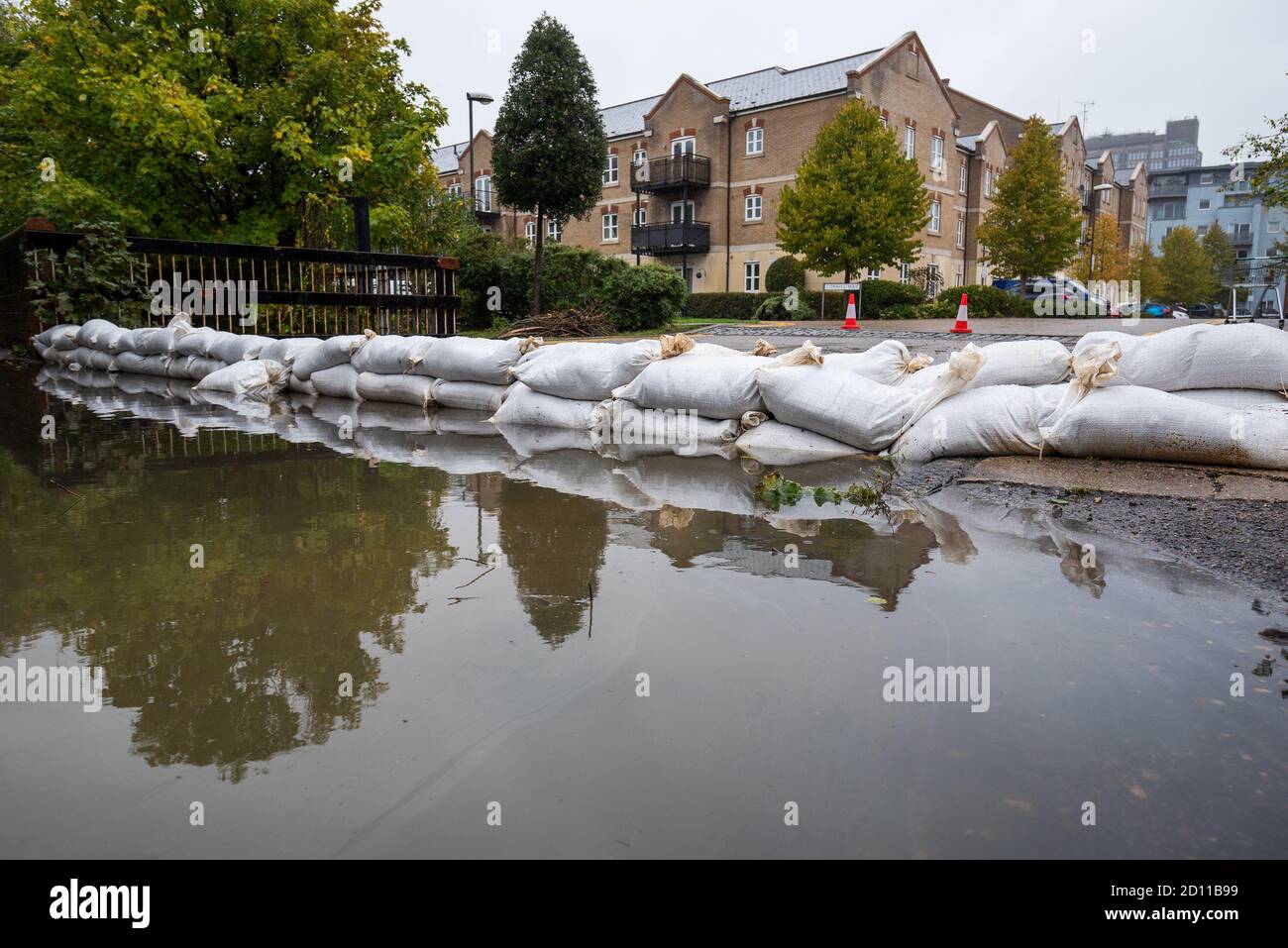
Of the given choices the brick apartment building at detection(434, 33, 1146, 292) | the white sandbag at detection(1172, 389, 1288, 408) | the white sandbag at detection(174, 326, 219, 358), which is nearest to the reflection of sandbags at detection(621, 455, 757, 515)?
the white sandbag at detection(1172, 389, 1288, 408)

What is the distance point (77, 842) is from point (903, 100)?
33.9 metres

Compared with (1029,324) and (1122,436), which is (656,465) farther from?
(1029,324)

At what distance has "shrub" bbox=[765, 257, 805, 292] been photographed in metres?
28.0

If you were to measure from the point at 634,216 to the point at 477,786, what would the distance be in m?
35.3

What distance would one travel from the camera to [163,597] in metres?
2.58

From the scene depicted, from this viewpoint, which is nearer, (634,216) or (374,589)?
(374,589)

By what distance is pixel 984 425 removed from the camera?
15.0 ft

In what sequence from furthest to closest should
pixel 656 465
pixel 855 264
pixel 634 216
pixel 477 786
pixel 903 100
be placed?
pixel 634 216 → pixel 903 100 → pixel 855 264 → pixel 656 465 → pixel 477 786

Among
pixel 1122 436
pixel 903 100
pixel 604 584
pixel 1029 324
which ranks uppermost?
pixel 903 100

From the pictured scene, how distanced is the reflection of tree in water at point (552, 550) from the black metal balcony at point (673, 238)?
96.4 feet

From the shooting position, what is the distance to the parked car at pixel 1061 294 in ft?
97.8
